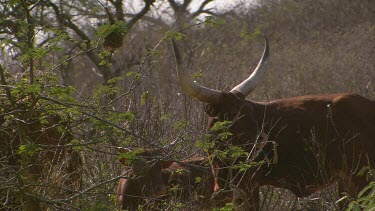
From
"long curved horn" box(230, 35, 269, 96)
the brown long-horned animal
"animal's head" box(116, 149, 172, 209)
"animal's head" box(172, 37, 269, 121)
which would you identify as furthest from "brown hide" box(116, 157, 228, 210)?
"long curved horn" box(230, 35, 269, 96)

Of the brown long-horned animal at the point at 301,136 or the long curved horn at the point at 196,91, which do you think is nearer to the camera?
the brown long-horned animal at the point at 301,136

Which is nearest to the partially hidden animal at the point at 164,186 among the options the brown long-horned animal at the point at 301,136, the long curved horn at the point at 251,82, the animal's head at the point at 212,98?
the brown long-horned animal at the point at 301,136

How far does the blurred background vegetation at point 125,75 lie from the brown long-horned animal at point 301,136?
0.80ft

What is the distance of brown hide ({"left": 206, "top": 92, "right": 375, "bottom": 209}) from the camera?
26.9 ft

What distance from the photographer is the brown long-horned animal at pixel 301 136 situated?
820cm

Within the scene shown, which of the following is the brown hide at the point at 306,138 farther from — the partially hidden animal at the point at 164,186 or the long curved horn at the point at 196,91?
the partially hidden animal at the point at 164,186

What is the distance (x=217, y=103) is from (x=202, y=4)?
1479 centimetres

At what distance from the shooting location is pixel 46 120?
21.6 ft

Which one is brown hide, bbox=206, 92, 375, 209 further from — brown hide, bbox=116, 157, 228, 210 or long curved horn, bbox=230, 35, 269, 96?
long curved horn, bbox=230, 35, 269, 96

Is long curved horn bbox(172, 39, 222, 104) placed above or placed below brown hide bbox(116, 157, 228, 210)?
above

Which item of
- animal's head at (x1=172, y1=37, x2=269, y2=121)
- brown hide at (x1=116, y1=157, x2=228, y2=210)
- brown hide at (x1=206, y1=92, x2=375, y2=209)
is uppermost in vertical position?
animal's head at (x1=172, y1=37, x2=269, y2=121)

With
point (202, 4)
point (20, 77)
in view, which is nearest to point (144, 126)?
point (20, 77)

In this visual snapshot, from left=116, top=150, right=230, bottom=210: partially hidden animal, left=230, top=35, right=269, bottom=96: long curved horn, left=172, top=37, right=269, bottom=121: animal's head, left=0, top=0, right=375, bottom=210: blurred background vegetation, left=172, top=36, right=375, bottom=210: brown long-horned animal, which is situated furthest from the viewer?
left=230, top=35, right=269, bottom=96: long curved horn

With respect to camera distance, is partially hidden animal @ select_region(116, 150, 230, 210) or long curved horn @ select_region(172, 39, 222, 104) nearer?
partially hidden animal @ select_region(116, 150, 230, 210)
